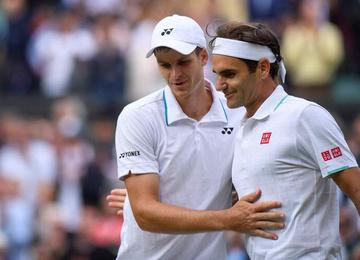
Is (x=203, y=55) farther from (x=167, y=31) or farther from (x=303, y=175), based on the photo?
(x=303, y=175)

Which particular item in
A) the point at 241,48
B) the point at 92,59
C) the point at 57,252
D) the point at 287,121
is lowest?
the point at 57,252

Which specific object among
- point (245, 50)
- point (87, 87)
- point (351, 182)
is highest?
point (87, 87)

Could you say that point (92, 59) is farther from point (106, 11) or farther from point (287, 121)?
point (287, 121)

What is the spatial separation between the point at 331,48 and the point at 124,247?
788 centimetres

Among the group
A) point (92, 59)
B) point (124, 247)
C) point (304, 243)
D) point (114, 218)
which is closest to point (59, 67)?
point (92, 59)

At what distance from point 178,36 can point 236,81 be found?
1.65ft

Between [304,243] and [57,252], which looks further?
[57,252]

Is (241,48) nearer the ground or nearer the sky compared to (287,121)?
nearer the sky

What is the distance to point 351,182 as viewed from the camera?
254 inches

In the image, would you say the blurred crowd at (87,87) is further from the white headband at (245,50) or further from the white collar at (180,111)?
the white headband at (245,50)

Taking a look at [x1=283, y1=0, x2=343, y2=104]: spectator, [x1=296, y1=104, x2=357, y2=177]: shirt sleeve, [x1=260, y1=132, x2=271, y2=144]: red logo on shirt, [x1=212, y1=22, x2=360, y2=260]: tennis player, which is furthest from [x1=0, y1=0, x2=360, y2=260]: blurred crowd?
[x1=296, y1=104, x2=357, y2=177]: shirt sleeve

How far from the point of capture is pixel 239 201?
6711mm

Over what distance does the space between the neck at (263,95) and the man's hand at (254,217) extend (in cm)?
48

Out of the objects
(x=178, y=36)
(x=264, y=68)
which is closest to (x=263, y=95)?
(x=264, y=68)
